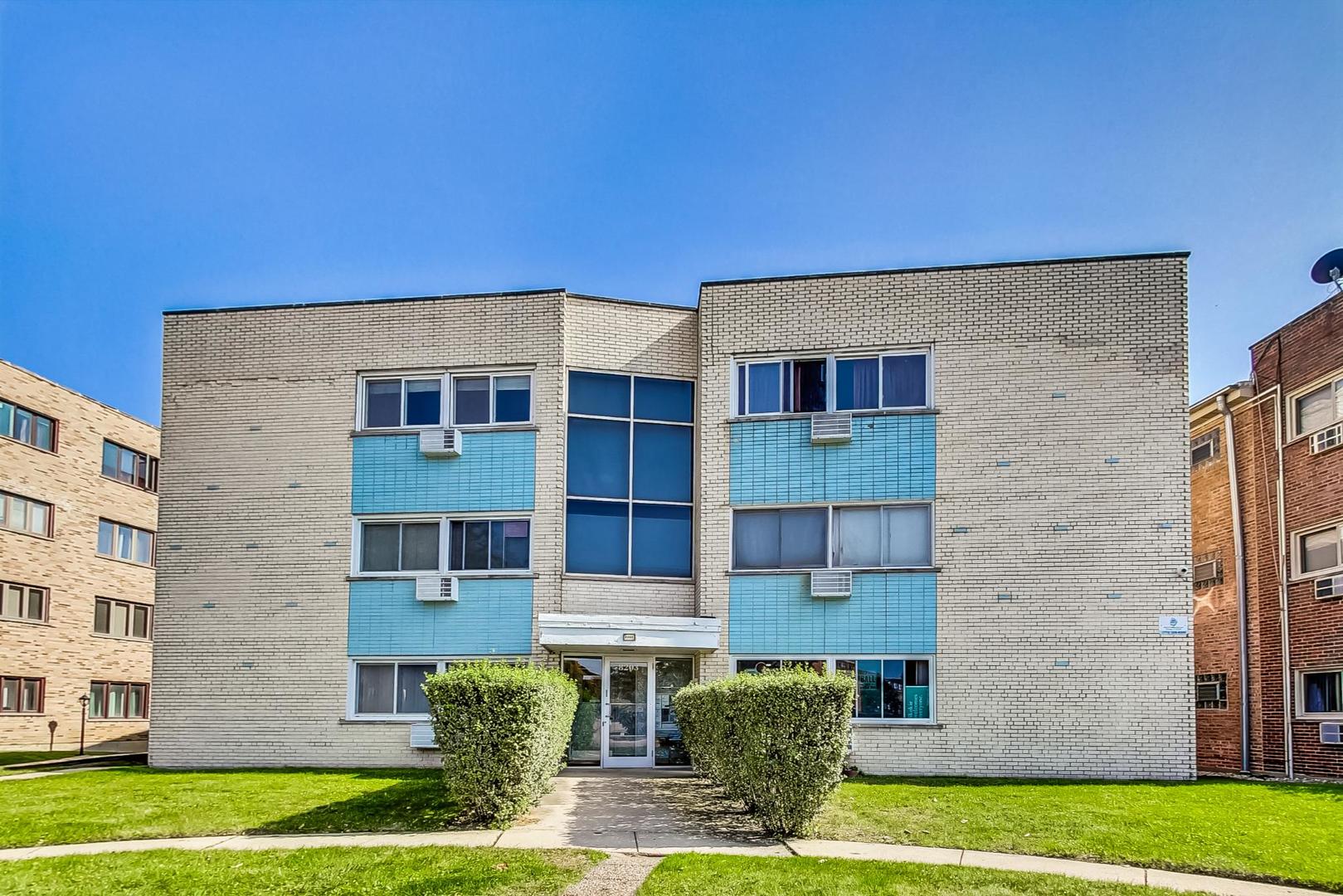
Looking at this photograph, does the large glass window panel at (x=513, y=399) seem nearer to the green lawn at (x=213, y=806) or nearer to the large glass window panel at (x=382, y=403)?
the large glass window panel at (x=382, y=403)

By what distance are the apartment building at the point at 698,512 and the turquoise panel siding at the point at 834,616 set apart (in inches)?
2.0

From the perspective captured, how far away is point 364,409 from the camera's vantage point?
61.1ft

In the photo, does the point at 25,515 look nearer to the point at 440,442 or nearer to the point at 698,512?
the point at 440,442

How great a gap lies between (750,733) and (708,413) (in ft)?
25.9

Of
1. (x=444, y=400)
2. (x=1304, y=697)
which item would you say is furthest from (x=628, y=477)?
(x=1304, y=697)

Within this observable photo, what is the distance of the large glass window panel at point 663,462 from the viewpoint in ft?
60.4

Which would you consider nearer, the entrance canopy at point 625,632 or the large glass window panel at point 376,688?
the entrance canopy at point 625,632

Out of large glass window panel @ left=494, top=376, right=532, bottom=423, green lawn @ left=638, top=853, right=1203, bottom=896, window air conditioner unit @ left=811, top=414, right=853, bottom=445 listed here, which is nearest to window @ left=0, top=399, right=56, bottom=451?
large glass window panel @ left=494, top=376, right=532, bottom=423

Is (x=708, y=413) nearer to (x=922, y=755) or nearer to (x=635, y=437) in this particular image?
(x=635, y=437)

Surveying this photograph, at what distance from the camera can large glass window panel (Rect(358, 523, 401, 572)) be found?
18156 millimetres

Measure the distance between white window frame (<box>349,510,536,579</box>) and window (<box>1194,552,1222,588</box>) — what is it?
39.8 ft

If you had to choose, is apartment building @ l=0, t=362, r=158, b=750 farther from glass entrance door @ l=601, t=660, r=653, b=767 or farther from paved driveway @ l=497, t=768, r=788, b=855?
paved driveway @ l=497, t=768, r=788, b=855

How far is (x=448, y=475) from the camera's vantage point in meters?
18.1

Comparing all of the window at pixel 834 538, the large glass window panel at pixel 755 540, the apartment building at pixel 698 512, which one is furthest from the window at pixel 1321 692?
the large glass window panel at pixel 755 540
